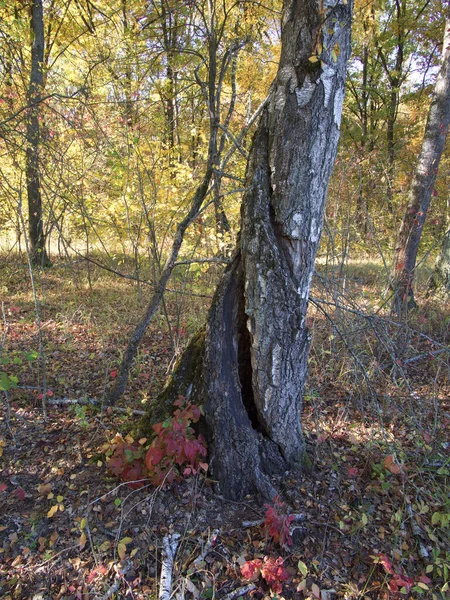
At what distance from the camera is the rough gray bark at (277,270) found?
191cm

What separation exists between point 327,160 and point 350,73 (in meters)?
17.7

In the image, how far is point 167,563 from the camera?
74.6 inches

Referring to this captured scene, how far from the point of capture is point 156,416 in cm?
251

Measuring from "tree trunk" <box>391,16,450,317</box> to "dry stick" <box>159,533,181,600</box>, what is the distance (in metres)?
4.19

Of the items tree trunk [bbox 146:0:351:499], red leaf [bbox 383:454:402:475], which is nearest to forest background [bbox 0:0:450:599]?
red leaf [bbox 383:454:402:475]

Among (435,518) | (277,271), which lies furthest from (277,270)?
(435,518)

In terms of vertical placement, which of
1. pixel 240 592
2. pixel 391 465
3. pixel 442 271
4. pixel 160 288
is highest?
pixel 160 288

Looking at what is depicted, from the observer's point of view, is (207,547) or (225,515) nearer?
(207,547)

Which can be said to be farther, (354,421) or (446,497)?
(354,421)

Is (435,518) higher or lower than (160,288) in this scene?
lower

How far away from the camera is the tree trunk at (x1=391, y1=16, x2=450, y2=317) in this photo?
16.7 ft

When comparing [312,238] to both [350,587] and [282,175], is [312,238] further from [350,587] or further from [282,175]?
[350,587]

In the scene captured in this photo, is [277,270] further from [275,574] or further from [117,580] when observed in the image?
[117,580]

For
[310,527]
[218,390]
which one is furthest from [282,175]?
[310,527]
